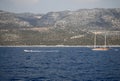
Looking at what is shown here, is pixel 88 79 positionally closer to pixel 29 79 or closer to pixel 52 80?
pixel 52 80

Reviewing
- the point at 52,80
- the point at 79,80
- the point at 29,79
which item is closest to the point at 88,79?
the point at 79,80

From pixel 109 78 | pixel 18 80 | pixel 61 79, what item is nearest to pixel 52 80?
pixel 61 79

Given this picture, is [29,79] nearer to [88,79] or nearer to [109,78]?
[88,79]

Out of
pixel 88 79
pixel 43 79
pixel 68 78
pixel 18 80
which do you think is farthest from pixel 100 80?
pixel 18 80

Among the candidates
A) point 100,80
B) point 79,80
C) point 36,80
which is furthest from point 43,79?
point 100,80

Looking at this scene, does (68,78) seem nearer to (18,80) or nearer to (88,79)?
(88,79)
